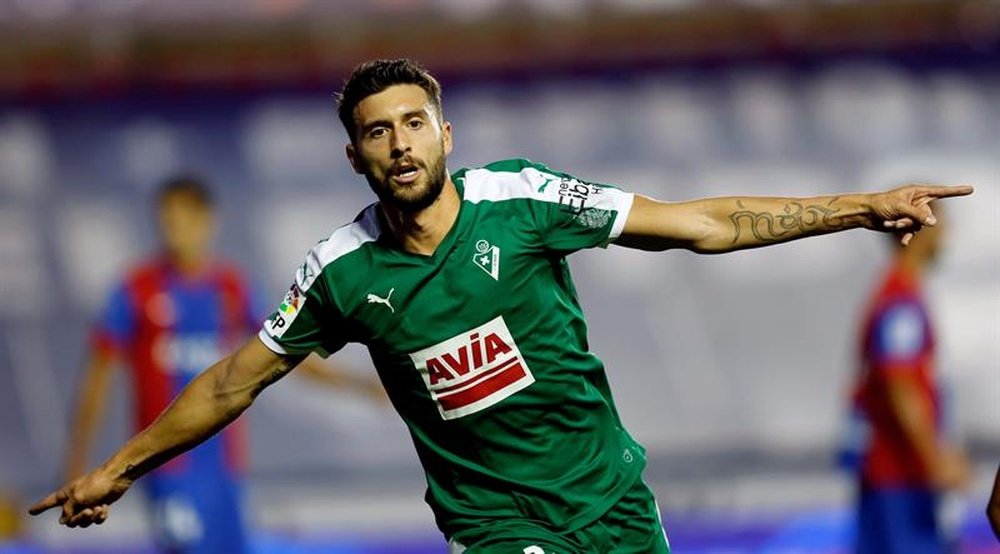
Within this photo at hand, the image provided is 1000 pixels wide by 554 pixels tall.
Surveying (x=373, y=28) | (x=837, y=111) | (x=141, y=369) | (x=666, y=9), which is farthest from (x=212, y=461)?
(x=837, y=111)

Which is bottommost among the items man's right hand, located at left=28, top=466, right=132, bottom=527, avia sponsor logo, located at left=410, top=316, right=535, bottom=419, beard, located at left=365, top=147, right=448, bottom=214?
man's right hand, located at left=28, top=466, right=132, bottom=527

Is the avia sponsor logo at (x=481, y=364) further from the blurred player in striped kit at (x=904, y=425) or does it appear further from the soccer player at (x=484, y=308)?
the blurred player in striped kit at (x=904, y=425)

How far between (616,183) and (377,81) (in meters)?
8.68

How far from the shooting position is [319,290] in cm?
518

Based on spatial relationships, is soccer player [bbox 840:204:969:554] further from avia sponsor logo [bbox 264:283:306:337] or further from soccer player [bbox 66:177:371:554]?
avia sponsor logo [bbox 264:283:306:337]

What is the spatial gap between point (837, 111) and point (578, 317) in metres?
8.66

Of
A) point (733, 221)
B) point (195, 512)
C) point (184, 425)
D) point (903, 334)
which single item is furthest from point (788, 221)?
point (195, 512)

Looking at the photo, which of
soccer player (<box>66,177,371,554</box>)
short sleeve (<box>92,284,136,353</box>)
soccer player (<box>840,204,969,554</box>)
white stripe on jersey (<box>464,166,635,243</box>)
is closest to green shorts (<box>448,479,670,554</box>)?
white stripe on jersey (<box>464,166,635,243</box>)

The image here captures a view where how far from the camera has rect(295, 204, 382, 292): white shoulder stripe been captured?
17.0ft

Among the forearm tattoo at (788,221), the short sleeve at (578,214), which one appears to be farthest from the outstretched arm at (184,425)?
the forearm tattoo at (788,221)

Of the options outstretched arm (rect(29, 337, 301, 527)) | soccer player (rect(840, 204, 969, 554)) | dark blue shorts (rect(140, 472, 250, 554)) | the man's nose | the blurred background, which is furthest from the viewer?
the blurred background

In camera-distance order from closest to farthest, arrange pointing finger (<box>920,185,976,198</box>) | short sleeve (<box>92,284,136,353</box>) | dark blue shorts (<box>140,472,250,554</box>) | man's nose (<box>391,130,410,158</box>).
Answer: pointing finger (<box>920,185,976,198</box>), man's nose (<box>391,130,410,158</box>), dark blue shorts (<box>140,472,250,554</box>), short sleeve (<box>92,284,136,353</box>)

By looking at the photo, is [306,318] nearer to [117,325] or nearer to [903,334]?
[903,334]

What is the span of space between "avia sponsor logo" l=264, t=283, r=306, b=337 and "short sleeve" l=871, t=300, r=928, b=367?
4028 millimetres
